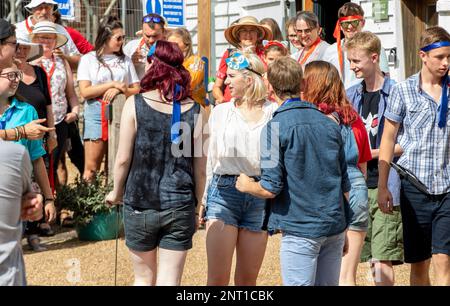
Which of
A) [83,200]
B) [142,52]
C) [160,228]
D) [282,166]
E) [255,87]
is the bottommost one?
[83,200]

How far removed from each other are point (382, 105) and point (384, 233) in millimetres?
943

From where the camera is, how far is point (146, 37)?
33.6 ft

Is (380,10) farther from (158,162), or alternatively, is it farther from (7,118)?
(158,162)

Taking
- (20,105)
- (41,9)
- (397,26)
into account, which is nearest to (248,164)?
(20,105)

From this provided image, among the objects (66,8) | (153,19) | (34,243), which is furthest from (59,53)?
(66,8)

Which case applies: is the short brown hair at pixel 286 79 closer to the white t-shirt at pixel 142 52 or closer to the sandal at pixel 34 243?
the sandal at pixel 34 243

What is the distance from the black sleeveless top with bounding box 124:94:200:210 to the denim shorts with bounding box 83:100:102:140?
4.45 metres

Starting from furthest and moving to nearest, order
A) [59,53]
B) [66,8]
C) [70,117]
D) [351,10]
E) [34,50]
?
1. [66,8]
2. [59,53]
3. [70,117]
4. [351,10]
5. [34,50]

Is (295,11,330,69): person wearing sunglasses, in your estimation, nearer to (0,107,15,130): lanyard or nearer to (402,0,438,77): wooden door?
(402,0,438,77): wooden door

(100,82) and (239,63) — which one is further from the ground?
(239,63)

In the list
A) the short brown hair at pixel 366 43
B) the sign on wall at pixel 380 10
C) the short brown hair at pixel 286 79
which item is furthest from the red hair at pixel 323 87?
the sign on wall at pixel 380 10

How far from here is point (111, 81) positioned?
9.90 meters

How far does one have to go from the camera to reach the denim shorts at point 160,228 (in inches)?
216

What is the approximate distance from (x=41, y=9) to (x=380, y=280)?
5477 millimetres
